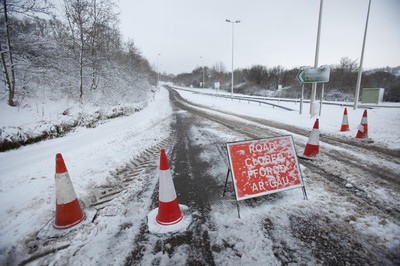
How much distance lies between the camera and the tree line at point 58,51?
9.64 m

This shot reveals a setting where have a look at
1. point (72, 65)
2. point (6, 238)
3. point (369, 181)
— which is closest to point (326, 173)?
point (369, 181)

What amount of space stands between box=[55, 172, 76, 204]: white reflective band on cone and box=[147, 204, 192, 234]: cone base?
1.23 metres

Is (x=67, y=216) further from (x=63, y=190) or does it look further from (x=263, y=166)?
(x=263, y=166)

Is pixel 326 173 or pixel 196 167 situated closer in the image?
pixel 326 173

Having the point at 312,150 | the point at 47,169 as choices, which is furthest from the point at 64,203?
the point at 312,150

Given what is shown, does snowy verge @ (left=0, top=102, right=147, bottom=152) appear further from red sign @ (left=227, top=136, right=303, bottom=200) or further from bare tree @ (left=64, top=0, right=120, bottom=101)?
red sign @ (left=227, top=136, right=303, bottom=200)

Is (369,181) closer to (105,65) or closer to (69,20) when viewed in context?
(69,20)

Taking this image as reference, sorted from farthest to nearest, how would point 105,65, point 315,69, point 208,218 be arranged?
point 105,65
point 315,69
point 208,218

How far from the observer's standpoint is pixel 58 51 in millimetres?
13266

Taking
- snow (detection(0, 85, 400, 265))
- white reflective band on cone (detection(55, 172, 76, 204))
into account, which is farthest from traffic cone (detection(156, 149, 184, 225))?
white reflective band on cone (detection(55, 172, 76, 204))

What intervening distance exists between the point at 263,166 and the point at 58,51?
1635 centimetres

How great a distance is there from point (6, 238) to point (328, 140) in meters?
8.86

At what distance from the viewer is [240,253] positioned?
2.17m

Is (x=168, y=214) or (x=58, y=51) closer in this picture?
(x=168, y=214)
